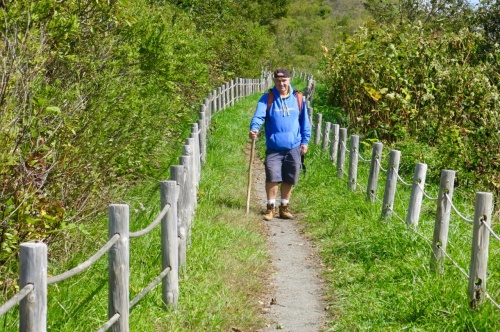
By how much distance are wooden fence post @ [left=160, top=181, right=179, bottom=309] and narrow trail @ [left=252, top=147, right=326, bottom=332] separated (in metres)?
0.82

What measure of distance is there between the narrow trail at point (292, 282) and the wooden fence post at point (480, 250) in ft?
4.28

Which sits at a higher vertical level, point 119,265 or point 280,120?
point 280,120

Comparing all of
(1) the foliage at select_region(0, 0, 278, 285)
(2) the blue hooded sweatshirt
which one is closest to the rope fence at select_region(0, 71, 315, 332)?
(1) the foliage at select_region(0, 0, 278, 285)

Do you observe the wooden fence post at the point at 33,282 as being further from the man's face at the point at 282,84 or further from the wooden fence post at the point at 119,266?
the man's face at the point at 282,84

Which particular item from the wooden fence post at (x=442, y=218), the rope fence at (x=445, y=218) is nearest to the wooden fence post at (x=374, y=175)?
the rope fence at (x=445, y=218)

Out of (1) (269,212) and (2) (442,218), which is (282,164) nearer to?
(1) (269,212)

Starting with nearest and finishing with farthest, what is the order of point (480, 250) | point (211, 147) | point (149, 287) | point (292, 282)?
1. point (149, 287)
2. point (480, 250)
3. point (292, 282)
4. point (211, 147)

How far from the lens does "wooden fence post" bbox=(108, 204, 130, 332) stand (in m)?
4.80

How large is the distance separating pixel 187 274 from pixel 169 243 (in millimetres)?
966

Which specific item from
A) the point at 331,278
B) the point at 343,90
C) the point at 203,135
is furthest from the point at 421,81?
the point at 331,278

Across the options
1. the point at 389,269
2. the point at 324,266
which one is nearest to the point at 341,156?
the point at 324,266

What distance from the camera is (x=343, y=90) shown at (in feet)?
58.7

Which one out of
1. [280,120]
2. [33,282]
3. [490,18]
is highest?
[490,18]

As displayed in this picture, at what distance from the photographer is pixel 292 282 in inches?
307
